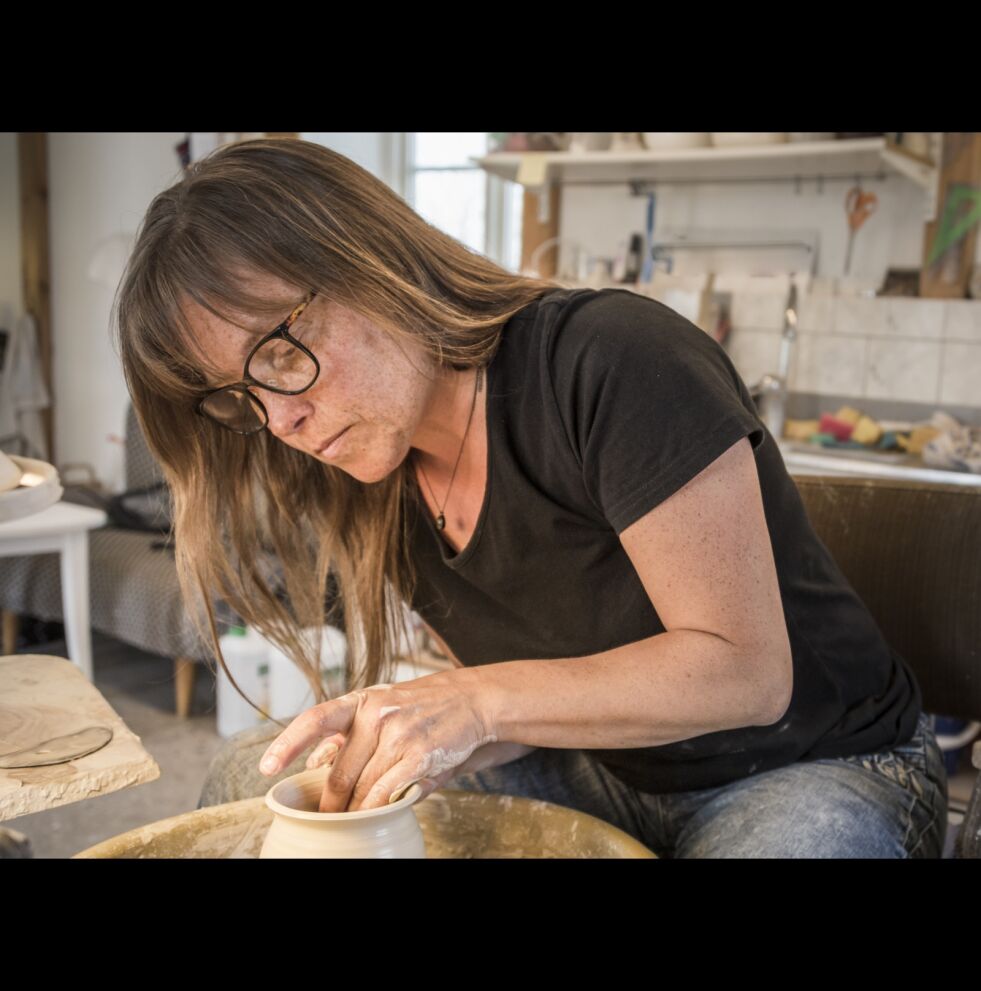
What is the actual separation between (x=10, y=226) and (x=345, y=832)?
2819mm

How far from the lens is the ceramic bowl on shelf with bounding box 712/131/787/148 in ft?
8.91

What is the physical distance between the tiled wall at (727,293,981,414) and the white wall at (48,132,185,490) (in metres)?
1.65

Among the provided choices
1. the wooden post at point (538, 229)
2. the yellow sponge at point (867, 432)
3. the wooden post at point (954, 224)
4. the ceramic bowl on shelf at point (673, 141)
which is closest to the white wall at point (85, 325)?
the wooden post at point (538, 229)

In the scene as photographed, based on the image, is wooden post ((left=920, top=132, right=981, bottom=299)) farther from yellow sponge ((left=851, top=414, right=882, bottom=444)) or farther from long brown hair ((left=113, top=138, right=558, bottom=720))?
long brown hair ((left=113, top=138, right=558, bottom=720))

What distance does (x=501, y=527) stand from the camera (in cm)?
92

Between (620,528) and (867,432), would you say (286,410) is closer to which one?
(620,528)

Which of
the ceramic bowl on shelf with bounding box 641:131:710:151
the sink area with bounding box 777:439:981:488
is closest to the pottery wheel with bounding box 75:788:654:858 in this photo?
the sink area with bounding box 777:439:981:488

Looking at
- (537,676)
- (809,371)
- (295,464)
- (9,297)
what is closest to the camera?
(537,676)

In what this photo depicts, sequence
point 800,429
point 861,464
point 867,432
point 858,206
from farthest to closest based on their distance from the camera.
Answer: point 858,206
point 800,429
point 867,432
point 861,464

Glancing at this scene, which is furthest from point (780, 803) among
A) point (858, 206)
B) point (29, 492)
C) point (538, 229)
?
point (538, 229)

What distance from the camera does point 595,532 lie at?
35.2 inches
